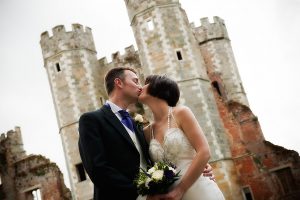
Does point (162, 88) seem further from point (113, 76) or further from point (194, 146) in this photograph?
point (194, 146)

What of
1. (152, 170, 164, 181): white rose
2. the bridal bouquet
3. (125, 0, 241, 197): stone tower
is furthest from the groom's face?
(125, 0, 241, 197): stone tower

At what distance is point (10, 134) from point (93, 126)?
19923mm

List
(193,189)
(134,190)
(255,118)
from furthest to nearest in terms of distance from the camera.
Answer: (255,118) < (193,189) < (134,190)

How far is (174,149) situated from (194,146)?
0.26 meters

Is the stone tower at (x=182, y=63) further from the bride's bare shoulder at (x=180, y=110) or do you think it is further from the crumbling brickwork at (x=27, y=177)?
the bride's bare shoulder at (x=180, y=110)

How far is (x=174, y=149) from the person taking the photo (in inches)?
153

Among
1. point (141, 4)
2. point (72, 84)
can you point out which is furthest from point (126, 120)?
point (72, 84)

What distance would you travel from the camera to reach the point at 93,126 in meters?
3.47

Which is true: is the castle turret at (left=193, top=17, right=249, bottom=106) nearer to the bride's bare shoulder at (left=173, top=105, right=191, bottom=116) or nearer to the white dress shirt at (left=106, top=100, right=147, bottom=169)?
the bride's bare shoulder at (left=173, top=105, right=191, bottom=116)

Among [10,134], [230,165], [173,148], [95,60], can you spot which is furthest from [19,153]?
[173,148]

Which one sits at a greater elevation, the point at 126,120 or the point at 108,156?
the point at 126,120

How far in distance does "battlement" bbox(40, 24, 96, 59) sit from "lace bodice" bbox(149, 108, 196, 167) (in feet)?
56.4

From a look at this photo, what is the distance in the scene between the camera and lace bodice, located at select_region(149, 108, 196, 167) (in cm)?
387

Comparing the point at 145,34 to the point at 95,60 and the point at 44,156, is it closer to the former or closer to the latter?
the point at 95,60
